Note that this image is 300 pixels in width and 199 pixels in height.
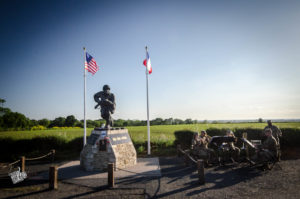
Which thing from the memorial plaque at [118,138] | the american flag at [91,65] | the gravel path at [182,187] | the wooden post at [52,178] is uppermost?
the american flag at [91,65]

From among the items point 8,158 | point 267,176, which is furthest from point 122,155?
point 8,158

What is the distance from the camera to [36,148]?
11.8 meters

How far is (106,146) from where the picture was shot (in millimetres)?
7414

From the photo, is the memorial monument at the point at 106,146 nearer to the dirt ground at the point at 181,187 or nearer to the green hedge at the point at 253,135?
the dirt ground at the point at 181,187

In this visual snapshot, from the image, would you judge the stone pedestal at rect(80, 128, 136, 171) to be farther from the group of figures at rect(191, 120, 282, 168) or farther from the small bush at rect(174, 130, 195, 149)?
the small bush at rect(174, 130, 195, 149)

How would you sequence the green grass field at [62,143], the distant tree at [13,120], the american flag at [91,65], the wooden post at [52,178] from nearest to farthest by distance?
the wooden post at [52,178], the american flag at [91,65], the green grass field at [62,143], the distant tree at [13,120]

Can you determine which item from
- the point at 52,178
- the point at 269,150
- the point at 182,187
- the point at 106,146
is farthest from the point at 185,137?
the point at 52,178

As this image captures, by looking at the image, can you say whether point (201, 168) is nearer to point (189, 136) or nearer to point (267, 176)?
point (267, 176)

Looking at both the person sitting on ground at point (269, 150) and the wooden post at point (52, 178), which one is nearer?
the wooden post at point (52, 178)

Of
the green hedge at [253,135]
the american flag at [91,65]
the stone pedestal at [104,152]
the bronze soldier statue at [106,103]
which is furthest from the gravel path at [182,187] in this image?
the american flag at [91,65]

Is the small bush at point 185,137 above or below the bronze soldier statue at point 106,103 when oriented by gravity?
below

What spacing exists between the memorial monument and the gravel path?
1.37 m

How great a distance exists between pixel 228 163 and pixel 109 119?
6.94 meters

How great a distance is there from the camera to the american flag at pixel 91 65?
10414mm
